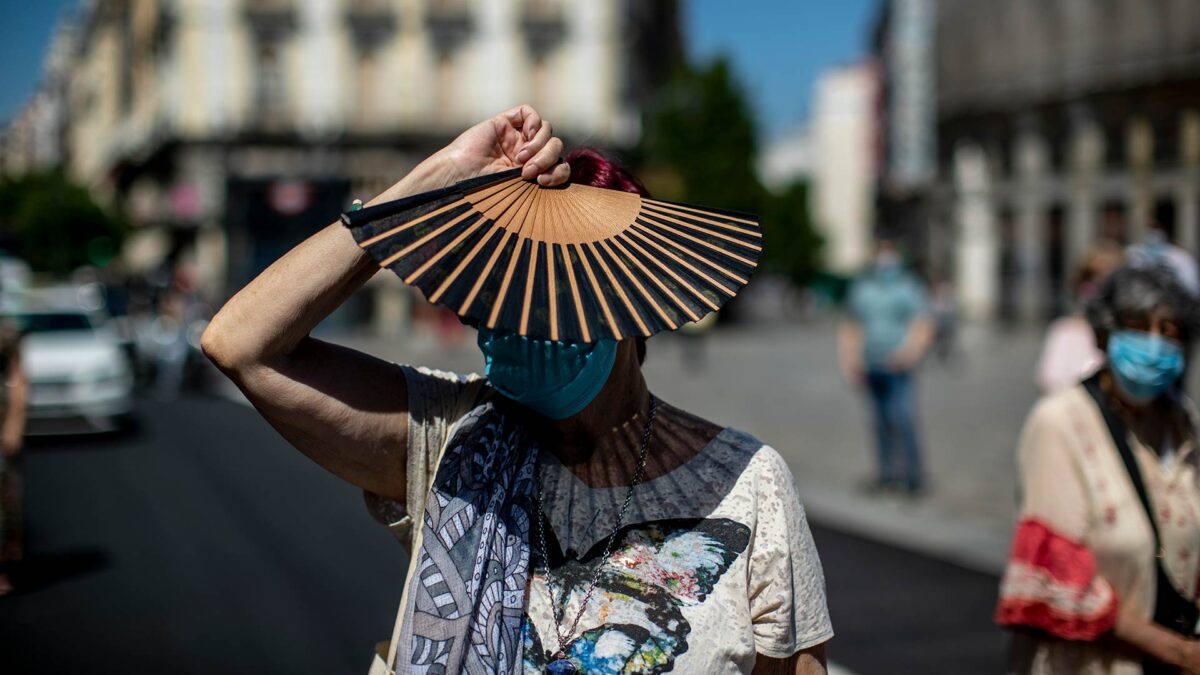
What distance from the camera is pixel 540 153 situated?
6.17ft

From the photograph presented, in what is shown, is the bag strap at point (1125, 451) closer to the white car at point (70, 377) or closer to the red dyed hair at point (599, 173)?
the red dyed hair at point (599, 173)

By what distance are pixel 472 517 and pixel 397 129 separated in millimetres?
Result: 40139

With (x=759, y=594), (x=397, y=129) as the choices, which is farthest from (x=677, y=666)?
(x=397, y=129)

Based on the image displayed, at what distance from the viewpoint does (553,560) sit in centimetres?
195

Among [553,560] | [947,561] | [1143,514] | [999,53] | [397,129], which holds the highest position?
[999,53]

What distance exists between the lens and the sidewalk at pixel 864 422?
8.72m

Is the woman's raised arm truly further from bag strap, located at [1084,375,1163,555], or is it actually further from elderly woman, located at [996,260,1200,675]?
bag strap, located at [1084,375,1163,555]

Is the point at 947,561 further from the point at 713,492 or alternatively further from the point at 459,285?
the point at 459,285

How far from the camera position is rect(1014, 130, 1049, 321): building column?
42312 mm

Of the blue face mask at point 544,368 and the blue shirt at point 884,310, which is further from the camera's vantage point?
the blue shirt at point 884,310

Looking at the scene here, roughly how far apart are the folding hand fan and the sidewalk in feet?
16.5

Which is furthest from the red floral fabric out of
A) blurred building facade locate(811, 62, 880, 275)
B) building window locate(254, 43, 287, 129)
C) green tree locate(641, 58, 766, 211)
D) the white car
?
blurred building facade locate(811, 62, 880, 275)

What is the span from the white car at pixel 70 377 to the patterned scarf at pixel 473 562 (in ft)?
47.1

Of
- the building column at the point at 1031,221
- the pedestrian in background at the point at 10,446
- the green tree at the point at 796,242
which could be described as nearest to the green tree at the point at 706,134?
the building column at the point at 1031,221
